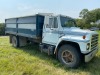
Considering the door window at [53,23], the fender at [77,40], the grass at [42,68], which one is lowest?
the grass at [42,68]

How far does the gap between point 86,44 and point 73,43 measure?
0.70m

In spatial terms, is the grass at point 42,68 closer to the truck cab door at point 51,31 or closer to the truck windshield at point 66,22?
the truck cab door at point 51,31

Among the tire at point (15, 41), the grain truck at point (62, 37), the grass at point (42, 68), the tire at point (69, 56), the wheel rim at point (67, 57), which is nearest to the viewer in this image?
the grass at point (42, 68)

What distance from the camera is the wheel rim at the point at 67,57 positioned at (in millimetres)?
5993

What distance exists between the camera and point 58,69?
575cm

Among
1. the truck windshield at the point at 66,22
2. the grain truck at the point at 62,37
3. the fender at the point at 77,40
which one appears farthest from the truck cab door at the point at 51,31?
the fender at the point at 77,40

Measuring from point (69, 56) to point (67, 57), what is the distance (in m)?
0.11

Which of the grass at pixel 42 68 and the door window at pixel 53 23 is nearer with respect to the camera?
the grass at pixel 42 68

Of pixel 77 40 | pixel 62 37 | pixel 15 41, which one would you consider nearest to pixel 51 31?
pixel 62 37

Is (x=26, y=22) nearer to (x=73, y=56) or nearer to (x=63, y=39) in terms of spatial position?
(x=63, y=39)

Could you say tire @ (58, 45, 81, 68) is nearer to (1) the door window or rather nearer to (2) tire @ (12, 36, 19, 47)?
(1) the door window

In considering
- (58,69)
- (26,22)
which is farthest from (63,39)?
(26,22)

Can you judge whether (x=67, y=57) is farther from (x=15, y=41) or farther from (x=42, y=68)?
(x=15, y=41)

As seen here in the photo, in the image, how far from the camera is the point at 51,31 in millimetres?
6754
